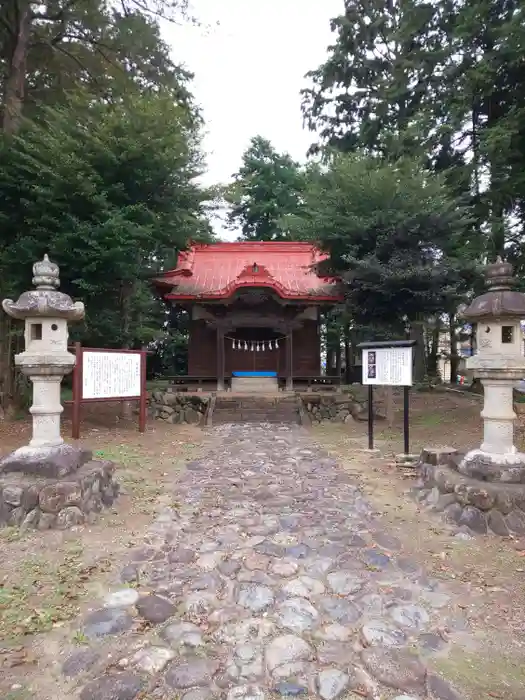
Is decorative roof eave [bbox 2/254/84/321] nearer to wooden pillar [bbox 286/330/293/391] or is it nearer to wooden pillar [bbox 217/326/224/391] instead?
wooden pillar [bbox 217/326/224/391]

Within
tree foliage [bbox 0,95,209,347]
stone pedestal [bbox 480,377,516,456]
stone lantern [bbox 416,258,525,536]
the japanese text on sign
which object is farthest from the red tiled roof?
stone pedestal [bbox 480,377,516,456]

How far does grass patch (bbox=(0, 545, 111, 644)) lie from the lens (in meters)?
2.80

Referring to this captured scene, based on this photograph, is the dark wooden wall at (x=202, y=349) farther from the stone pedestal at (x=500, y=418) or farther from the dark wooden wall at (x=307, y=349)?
the stone pedestal at (x=500, y=418)

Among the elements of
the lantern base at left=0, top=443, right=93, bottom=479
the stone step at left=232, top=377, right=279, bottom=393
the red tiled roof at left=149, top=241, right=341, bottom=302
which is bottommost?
the lantern base at left=0, top=443, right=93, bottom=479

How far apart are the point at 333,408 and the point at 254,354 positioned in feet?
12.3

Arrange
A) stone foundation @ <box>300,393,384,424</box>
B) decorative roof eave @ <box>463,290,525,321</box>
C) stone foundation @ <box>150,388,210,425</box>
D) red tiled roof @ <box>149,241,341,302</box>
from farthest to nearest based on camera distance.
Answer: red tiled roof @ <box>149,241,341,302</box>
stone foundation @ <box>300,393,384,424</box>
stone foundation @ <box>150,388,210,425</box>
decorative roof eave @ <box>463,290,525,321</box>

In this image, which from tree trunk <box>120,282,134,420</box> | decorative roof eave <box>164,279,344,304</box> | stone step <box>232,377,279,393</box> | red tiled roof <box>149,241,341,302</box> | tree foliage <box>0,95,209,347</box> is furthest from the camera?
stone step <box>232,377,279,393</box>

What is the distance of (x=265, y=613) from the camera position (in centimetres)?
298

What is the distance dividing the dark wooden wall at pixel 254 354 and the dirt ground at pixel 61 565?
7743 mm

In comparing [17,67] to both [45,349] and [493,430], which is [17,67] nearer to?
[45,349]

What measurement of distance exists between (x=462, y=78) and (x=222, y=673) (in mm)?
13534

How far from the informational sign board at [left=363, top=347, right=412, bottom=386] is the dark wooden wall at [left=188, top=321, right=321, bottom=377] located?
6.94 m

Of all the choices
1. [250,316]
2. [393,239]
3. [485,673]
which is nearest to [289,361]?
[250,316]

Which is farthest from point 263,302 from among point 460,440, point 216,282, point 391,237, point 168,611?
point 168,611
